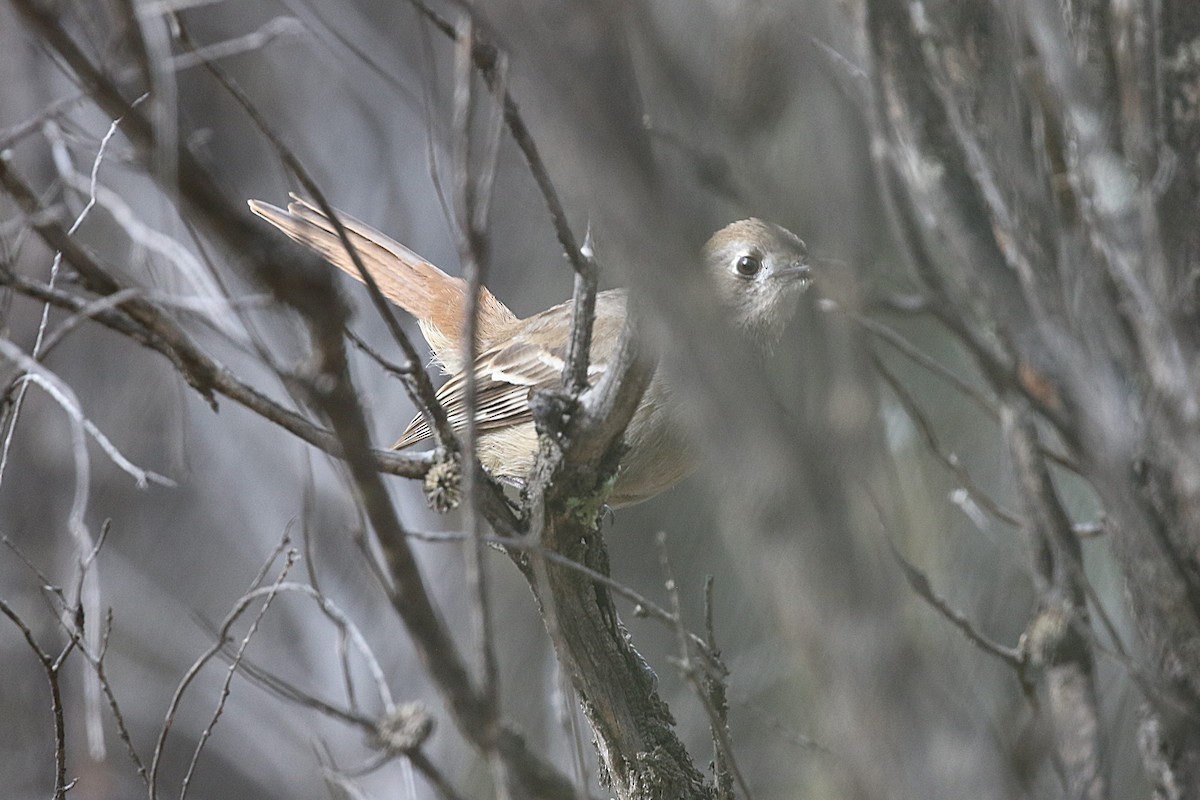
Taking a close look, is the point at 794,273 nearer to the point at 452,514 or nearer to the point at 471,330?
the point at 471,330

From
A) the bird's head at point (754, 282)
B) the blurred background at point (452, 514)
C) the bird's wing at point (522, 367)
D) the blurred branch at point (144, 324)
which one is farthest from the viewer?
the bird's wing at point (522, 367)

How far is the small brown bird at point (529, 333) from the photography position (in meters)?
3.82

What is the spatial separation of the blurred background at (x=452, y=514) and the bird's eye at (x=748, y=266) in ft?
2.63

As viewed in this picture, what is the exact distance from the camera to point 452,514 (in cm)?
672

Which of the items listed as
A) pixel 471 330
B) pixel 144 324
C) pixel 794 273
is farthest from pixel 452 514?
pixel 471 330

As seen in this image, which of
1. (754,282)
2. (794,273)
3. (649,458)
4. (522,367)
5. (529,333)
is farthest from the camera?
(529,333)

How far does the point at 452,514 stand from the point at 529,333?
216 centimetres

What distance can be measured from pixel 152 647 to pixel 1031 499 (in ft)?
27.8

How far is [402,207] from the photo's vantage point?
9.05m

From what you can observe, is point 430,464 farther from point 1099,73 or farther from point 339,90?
point 339,90

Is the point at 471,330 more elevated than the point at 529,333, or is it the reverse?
the point at 529,333

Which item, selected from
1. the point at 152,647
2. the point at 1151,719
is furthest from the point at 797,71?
the point at 152,647

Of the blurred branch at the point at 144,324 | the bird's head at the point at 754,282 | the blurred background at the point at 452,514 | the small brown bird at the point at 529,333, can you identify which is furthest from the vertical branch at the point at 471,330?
the bird's head at the point at 754,282

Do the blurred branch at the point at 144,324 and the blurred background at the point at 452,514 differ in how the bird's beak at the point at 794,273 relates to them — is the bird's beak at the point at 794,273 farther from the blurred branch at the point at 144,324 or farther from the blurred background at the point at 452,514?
the blurred branch at the point at 144,324
